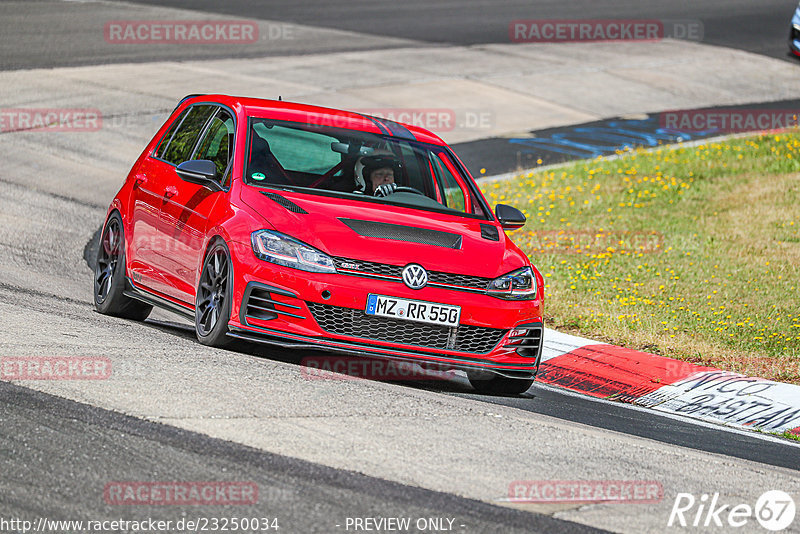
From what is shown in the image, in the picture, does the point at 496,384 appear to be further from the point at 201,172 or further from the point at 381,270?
the point at 201,172

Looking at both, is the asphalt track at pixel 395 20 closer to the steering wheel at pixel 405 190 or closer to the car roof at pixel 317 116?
the car roof at pixel 317 116

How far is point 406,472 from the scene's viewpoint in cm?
562

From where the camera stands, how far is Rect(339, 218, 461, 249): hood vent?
7.74 metres

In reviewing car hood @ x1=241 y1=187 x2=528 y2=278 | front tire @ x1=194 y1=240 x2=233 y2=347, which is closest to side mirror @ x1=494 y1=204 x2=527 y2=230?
car hood @ x1=241 y1=187 x2=528 y2=278

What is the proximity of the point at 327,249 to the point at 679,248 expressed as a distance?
7.50 meters

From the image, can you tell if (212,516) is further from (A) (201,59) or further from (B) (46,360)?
(A) (201,59)

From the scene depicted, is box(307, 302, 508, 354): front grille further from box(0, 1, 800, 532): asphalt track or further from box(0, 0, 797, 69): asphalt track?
box(0, 0, 797, 69): asphalt track

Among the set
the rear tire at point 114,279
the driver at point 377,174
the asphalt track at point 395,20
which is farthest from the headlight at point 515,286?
the asphalt track at point 395,20

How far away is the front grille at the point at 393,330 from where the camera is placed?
7.46m

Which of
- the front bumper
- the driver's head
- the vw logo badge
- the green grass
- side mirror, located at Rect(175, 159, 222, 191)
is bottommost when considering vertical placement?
the green grass

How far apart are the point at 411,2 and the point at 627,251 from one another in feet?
72.6

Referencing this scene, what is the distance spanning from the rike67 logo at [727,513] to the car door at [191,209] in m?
3.75

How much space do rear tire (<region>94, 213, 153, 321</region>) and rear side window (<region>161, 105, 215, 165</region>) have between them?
689 millimetres

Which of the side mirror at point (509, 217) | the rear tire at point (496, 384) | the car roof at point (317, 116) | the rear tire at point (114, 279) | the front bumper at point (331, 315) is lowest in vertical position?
Answer: the rear tire at point (496, 384)
